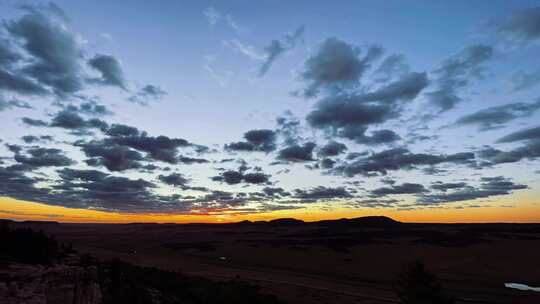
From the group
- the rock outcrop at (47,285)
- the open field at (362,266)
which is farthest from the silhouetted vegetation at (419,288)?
the rock outcrop at (47,285)

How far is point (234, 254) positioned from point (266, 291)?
5196cm

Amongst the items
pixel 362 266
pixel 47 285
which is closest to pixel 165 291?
pixel 47 285

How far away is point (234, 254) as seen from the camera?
286ft

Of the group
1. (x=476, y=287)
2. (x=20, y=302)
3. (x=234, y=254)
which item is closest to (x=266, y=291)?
(x=20, y=302)

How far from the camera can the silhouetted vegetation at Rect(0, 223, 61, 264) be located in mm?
31203

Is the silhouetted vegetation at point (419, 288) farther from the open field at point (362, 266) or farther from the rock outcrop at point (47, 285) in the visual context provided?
the rock outcrop at point (47, 285)

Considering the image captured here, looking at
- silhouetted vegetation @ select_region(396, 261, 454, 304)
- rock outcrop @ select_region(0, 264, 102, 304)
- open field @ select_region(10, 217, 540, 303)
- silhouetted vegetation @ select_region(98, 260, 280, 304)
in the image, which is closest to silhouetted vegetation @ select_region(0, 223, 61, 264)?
rock outcrop @ select_region(0, 264, 102, 304)

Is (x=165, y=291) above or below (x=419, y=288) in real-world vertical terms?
below

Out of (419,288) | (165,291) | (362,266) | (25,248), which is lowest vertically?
(362,266)

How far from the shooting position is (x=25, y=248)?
3297 centimetres

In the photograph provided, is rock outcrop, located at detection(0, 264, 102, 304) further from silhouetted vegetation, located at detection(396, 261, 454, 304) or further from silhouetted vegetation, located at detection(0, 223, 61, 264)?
silhouetted vegetation, located at detection(396, 261, 454, 304)

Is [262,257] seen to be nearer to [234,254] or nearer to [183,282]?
[234,254]

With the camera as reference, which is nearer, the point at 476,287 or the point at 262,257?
the point at 476,287

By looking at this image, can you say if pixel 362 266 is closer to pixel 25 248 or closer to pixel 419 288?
pixel 419 288
